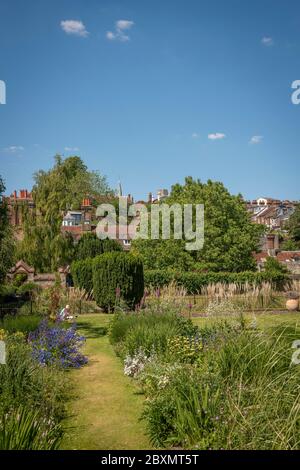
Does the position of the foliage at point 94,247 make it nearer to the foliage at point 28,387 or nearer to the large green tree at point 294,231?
the foliage at point 28,387

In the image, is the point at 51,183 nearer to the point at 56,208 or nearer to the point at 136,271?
the point at 56,208

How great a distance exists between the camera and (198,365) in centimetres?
910

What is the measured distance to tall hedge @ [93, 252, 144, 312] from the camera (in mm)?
19188

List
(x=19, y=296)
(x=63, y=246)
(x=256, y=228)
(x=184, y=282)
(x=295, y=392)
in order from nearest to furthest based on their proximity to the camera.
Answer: (x=295, y=392), (x=19, y=296), (x=184, y=282), (x=63, y=246), (x=256, y=228)

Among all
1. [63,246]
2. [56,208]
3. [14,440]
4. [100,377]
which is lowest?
[100,377]

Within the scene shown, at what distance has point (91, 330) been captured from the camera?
15938 mm

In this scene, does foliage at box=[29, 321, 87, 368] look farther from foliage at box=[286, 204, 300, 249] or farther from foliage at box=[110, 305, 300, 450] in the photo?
foliage at box=[286, 204, 300, 249]

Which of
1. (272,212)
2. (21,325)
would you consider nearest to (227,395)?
(21,325)

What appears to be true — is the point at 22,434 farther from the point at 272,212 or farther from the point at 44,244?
the point at 272,212

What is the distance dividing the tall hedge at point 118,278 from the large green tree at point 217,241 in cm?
1267

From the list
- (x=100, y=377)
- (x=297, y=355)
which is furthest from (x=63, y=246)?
(x=297, y=355)

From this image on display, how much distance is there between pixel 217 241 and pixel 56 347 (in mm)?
23166

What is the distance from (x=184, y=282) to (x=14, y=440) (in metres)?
23.5

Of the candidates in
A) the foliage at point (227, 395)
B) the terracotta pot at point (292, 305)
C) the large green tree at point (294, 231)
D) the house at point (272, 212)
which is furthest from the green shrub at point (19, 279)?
the house at point (272, 212)
